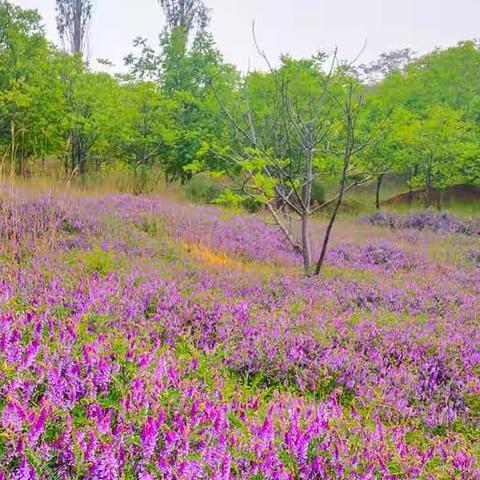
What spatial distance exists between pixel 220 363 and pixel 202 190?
16.7m

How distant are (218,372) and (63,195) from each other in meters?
6.57

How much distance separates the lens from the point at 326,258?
9.32 metres

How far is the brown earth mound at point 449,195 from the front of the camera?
1023 inches

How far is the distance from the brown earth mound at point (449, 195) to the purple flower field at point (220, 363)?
1777cm

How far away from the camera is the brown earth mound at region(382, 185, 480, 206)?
25984 mm

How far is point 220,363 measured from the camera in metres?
3.62

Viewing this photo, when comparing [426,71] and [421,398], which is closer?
[421,398]

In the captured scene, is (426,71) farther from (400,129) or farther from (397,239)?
(400,129)

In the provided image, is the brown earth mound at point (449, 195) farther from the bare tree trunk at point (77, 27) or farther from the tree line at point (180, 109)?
the bare tree trunk at point (77, 27)

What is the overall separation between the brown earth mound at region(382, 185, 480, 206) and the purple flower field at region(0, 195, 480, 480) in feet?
58.3

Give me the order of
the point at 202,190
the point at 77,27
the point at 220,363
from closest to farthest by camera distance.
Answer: the point at 220,363 < the point at 202,190 < the point at 77,27

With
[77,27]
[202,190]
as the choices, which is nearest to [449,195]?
[202,190]

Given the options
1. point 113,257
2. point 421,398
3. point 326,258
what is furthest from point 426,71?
point 421,398

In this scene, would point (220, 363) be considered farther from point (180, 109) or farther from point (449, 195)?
point (449, 195)
